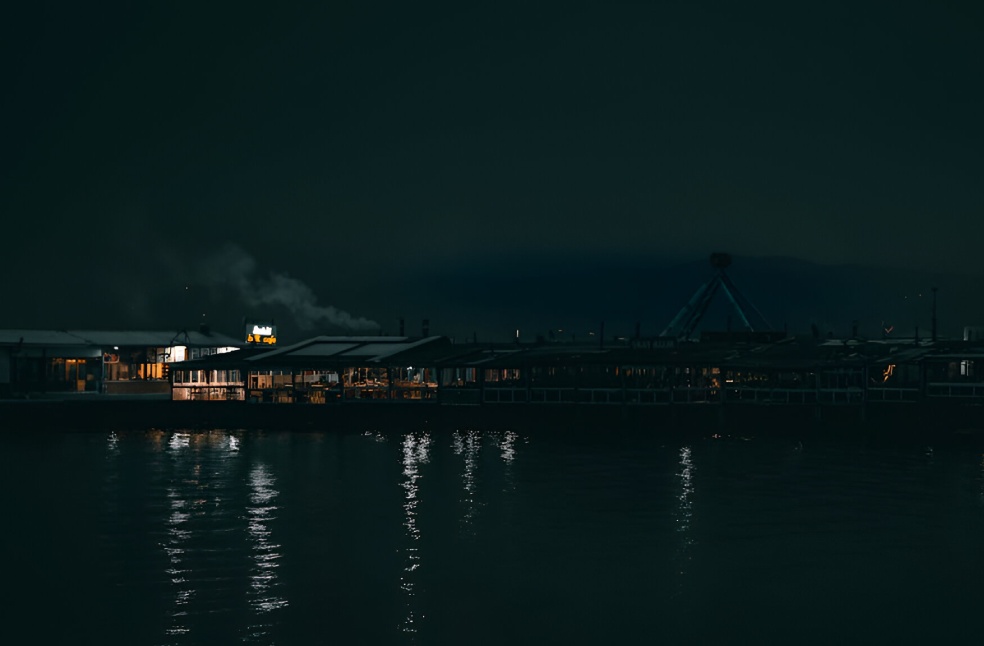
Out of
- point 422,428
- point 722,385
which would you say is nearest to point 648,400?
point 722,385

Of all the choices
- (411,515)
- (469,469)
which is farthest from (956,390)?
(411,515)

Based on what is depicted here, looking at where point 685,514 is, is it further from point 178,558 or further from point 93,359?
point 93,359

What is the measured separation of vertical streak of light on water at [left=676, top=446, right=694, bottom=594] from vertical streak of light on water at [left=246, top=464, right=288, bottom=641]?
9.69m

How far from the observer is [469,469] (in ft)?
206

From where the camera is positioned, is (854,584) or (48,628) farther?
(854,584)

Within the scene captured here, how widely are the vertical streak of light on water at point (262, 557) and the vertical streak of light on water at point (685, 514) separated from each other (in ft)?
31.8

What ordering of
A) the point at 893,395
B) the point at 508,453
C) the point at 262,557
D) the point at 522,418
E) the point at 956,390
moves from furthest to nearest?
the point at 893,395, the point at 956,390, the point at 522,418, the point at 508,453, the point at 262,557

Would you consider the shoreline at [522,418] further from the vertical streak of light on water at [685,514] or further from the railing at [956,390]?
the vertical streak of light on water at [685,514]

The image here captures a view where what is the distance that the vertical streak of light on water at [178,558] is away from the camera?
28.1 metres

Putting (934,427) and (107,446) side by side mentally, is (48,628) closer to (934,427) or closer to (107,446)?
(107,446)

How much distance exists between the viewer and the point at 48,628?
27922 mm

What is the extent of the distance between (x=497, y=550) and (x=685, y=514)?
31.8 feet

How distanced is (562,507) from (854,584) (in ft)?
53.8

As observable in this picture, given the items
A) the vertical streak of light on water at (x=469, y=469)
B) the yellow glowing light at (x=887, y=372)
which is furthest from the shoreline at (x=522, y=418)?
the yellow glowing light at (x=887, y=372)
